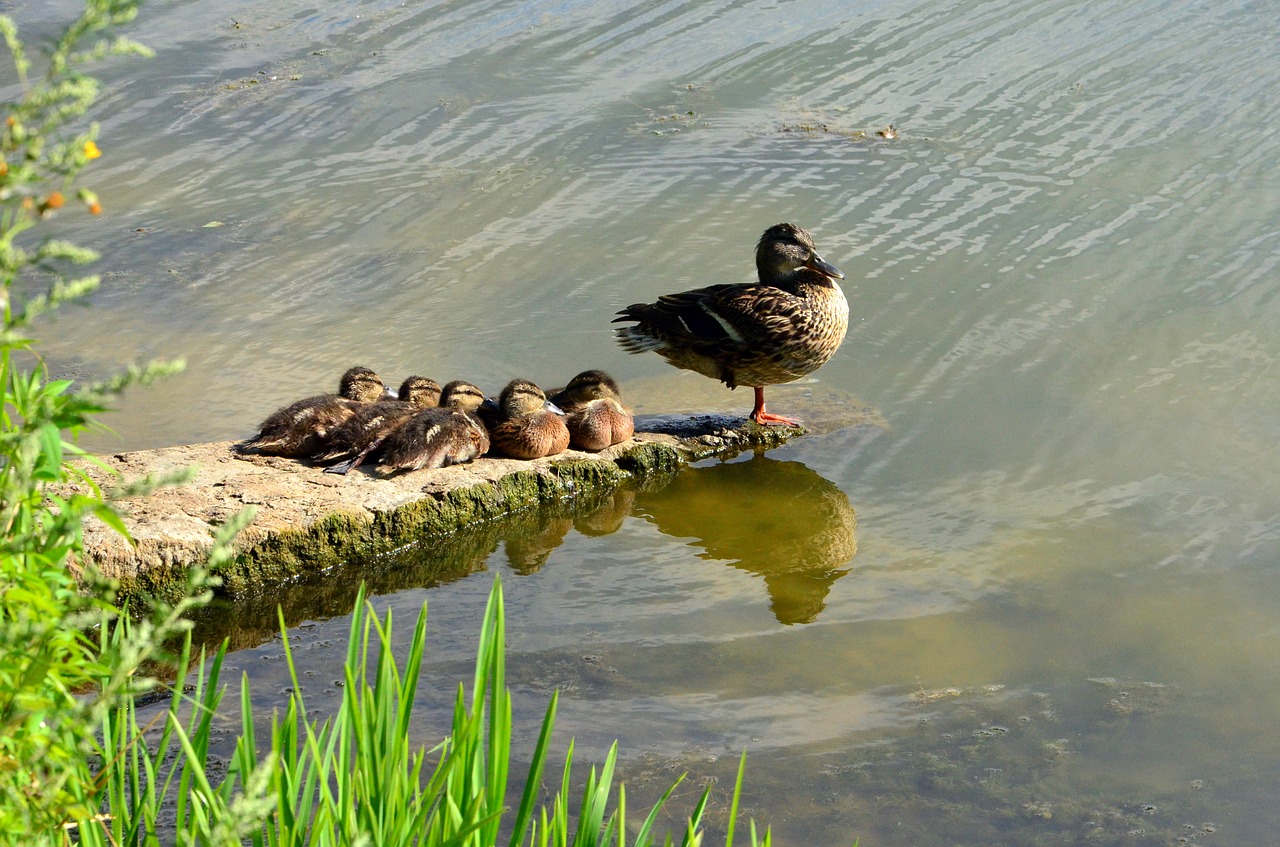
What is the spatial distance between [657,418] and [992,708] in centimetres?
315

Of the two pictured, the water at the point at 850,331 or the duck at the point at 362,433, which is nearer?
the water at the point at 850,331

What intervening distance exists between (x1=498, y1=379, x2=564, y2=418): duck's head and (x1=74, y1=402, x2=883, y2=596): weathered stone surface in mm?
255

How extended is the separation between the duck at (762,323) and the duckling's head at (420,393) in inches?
47.7

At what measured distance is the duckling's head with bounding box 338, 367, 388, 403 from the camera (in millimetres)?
6641

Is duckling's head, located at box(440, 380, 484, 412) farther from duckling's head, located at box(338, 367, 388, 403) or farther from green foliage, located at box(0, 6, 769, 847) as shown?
green foliage, located at box(0, 6, 769, 847)

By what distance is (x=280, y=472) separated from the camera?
19.0ft

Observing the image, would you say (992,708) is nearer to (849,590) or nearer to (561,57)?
(849,590)

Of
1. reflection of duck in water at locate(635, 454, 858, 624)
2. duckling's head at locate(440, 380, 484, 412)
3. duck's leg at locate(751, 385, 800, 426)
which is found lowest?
reflection of duck in water at locate(635, 454, 858, 624)

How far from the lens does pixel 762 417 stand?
698 centimetres

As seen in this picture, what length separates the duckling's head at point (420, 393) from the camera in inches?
261

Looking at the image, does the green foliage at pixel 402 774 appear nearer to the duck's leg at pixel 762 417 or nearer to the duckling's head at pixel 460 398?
the duckling's head at pixel 460 398

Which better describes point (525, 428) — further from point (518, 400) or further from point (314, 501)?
point (314, 501)

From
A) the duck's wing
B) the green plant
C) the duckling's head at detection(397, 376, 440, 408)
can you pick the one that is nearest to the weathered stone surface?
the duck's wing

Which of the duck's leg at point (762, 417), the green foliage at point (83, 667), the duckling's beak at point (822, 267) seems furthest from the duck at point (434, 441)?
the green foliage at point (83, 667)
